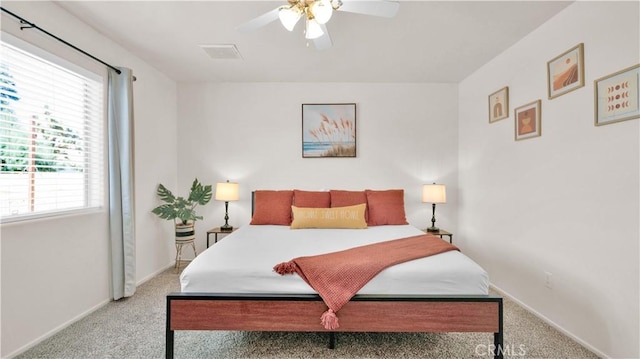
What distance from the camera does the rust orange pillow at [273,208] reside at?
10.3 feet

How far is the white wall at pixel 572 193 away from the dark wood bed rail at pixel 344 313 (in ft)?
2.92

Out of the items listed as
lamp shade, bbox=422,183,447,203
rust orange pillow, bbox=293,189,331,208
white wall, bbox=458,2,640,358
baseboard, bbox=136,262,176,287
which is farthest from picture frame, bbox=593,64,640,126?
baseboard, bbox=136,262,176,287

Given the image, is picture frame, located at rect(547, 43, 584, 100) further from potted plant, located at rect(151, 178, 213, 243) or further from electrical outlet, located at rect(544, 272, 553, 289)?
potted plant, located at rect(151, 178, 213, 243)

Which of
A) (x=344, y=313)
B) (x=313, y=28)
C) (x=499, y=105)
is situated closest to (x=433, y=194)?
(x=499, y=105)

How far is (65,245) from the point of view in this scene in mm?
2127

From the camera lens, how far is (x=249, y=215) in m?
3.78

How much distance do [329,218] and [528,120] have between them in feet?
6.80

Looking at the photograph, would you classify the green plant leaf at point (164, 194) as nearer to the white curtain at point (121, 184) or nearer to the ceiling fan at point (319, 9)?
the white curtain at point (121, 184)

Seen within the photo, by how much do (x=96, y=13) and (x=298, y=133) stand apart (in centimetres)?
230

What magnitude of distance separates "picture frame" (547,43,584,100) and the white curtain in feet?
12.4

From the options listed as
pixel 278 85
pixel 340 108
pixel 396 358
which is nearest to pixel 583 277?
pixel 396 358

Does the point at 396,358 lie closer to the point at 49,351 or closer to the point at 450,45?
the point at 49,351

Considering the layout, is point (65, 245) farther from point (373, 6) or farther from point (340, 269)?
point (373, 6)

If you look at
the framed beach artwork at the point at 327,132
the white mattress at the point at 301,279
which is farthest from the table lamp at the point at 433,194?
the white mattress at the point at 301,279
